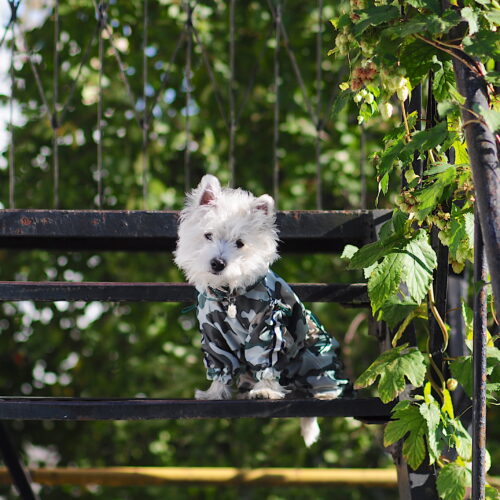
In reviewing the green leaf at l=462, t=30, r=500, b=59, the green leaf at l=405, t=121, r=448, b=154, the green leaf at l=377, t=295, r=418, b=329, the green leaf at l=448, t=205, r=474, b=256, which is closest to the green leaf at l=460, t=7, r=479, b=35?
the green leaf at l=462, t=30, r=500, b=59

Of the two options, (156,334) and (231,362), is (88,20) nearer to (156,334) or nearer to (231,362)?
(156,334)

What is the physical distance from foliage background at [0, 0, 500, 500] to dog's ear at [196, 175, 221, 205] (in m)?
2.27

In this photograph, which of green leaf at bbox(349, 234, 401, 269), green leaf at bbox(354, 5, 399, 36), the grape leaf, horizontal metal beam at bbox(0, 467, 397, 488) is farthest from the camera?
horizontal metal beam at bbox(0, 467, 397, 488)

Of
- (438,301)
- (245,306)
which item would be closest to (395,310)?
(438,301)

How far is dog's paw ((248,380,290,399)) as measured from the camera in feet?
7.32

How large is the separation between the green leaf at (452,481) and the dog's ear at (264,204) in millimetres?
922

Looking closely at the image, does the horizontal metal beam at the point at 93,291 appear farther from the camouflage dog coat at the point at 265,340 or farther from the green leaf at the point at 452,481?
the green leaf at the point at 452,481

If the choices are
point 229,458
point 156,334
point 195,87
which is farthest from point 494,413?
point 195,87

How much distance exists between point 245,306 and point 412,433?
65 cm

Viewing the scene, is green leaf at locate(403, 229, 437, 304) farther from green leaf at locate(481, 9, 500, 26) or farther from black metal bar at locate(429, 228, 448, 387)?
green leaf at locate(481, 9, 500, 26)

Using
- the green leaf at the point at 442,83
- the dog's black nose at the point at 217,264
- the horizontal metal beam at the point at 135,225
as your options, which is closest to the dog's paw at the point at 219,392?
the dog's black nose at the point at 217,264

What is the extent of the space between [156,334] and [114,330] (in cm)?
26

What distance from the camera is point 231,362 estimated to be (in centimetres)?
231

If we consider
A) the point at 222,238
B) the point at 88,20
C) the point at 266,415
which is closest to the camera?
the point at 266,415
